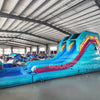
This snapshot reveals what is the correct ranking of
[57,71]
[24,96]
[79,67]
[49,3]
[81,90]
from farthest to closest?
[49,3] < [79,67] < [57,71] < [81,90] < [24,96]

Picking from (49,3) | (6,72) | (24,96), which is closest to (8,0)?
(49,3)

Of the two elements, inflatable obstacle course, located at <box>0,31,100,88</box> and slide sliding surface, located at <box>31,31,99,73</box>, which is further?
slide sliding surface, located at <box>31,31,99,73</box>

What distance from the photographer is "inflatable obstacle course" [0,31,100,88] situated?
266 centimetres

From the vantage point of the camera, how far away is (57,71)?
3168mm

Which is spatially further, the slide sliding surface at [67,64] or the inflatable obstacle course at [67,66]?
the slide sliding surface at [67,64]

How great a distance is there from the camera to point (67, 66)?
3404 millimetres

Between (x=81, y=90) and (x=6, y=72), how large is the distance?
2.58 meters

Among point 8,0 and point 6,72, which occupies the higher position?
point 8,0

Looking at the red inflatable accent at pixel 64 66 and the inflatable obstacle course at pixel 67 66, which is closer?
the inflatable obstacle course at pixel 67 66

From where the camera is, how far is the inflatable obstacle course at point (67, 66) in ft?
8.73

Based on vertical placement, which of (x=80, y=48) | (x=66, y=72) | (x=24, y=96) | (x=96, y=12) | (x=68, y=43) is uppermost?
(x=96, y=12)

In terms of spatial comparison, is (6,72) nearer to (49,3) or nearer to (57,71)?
(57,71)

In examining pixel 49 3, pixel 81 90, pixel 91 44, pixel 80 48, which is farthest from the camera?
pixel 49 3

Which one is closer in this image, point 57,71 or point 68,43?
point 57,71
